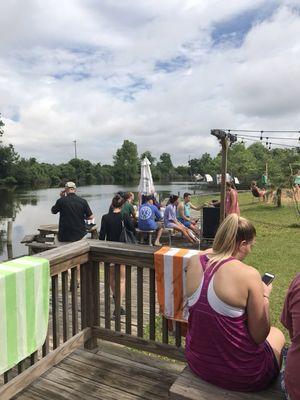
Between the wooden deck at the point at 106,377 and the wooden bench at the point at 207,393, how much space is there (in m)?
0.66

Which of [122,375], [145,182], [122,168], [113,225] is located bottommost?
[122,375]

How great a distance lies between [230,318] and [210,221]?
701 centimetres

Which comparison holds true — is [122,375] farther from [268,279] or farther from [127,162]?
[127,162]

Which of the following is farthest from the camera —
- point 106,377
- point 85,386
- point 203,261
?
point 106,377

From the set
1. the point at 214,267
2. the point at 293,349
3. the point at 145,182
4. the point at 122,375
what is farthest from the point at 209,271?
the point at 145,182

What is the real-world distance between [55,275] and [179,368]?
1.20m

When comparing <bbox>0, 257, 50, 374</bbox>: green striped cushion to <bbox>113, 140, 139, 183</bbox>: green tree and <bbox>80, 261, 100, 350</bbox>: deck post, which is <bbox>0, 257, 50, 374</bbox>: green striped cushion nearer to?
<bbox>80, 261, 100, 350</bbox>: deck post

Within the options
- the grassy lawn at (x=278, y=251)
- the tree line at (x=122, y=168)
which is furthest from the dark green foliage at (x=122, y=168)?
the grassy lawn at (x=278, y=251)

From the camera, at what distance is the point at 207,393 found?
6.31 ft

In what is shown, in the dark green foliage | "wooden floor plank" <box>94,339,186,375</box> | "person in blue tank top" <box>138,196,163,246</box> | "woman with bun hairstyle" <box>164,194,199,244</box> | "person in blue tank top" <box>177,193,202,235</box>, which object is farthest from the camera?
the dark green foliage

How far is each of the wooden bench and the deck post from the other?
1296 millimetres

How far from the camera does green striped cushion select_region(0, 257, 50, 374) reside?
2.17 metres

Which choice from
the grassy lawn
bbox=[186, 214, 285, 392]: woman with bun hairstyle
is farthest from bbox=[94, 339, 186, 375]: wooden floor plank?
the grassy lawn

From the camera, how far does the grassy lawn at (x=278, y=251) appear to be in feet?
17.9
